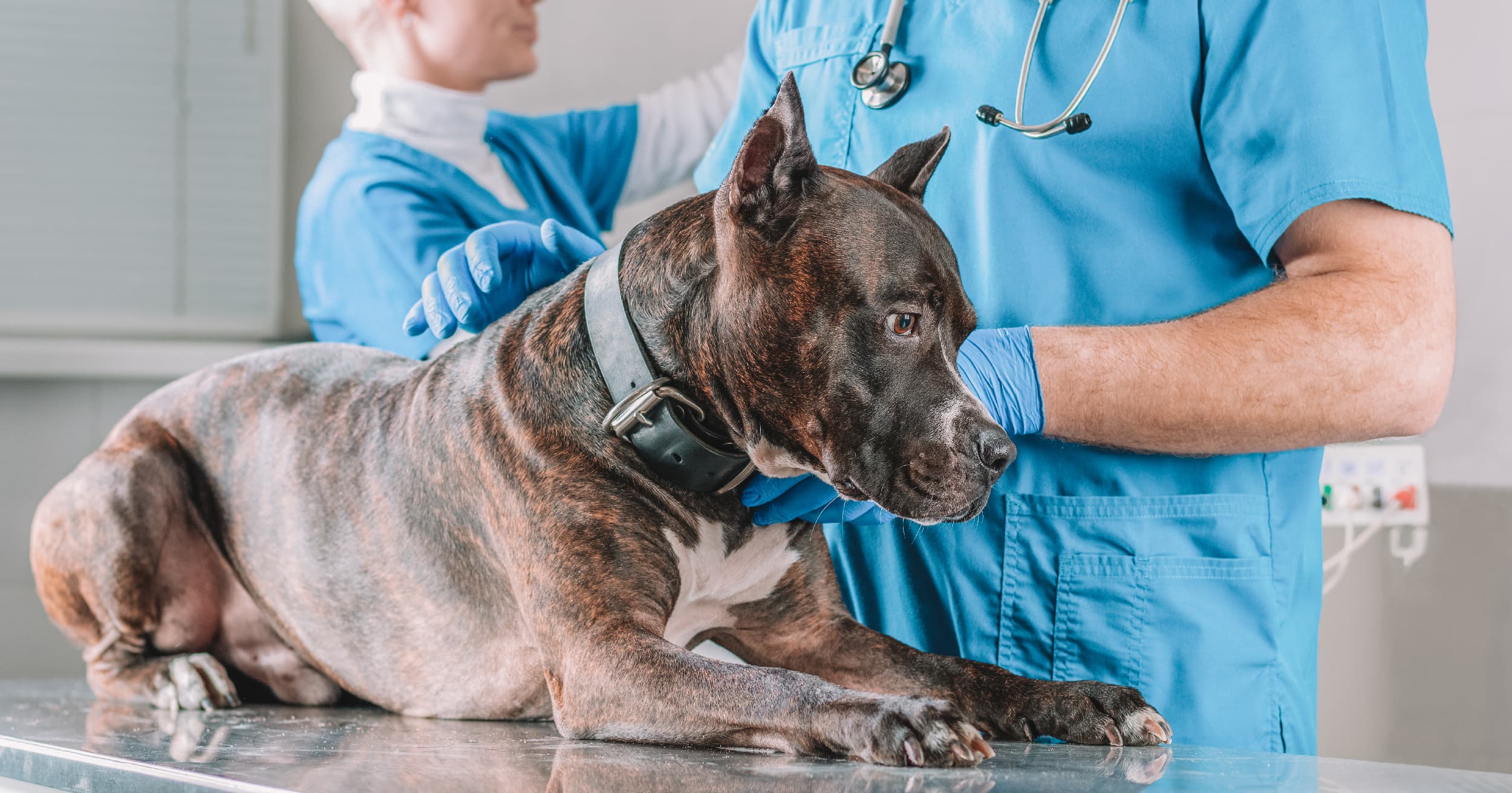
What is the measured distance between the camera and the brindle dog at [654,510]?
3.84 ft

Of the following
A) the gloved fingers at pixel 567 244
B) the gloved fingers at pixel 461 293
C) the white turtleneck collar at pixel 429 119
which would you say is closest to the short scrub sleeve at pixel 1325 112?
the gloved fingers at pixel 567 244

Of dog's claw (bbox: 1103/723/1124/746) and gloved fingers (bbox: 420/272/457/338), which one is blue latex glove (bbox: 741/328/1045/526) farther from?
gloved fingers (bbox: 420/272/457/338)

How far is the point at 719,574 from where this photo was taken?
4.46ft

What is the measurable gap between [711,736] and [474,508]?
0.45 m

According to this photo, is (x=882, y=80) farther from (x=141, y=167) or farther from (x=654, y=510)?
(x=141, y=167)

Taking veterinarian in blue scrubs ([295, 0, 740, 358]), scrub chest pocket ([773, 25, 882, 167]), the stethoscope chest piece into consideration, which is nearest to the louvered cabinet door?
veterinarian in blue scrubs ([295, 0, 740, 358])

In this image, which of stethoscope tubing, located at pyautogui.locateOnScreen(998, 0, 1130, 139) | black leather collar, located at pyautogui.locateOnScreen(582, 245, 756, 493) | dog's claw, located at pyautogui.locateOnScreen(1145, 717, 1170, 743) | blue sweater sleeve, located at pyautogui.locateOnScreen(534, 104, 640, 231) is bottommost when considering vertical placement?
dog's claw, located at pyautogui.locateOnScreen(1145, 717, 1170, 743)

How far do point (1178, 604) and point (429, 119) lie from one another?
1915 mm

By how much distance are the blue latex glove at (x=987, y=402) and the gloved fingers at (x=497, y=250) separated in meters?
0.46

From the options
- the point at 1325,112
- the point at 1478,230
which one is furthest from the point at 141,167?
the point at 1478,230

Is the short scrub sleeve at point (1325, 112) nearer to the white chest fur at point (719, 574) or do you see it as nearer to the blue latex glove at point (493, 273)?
the white chest fur at point (719, 574)

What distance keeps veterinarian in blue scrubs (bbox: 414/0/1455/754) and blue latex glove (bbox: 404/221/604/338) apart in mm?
447

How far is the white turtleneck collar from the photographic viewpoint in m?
2.61

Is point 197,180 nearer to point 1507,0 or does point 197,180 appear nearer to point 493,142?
point 493,142
